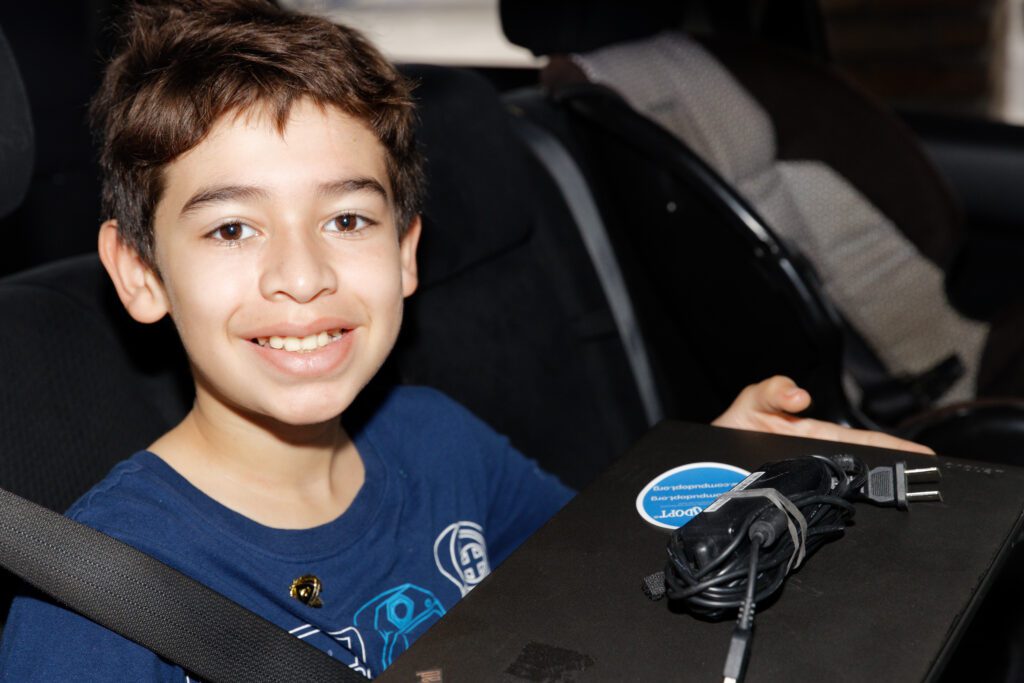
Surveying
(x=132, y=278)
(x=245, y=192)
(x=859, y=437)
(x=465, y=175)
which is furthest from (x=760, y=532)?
(x=465, y=175)

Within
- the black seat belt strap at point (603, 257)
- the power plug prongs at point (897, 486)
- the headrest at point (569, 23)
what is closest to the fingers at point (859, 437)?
the power plug prongs at point (897, 486)

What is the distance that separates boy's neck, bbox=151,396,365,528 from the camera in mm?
999

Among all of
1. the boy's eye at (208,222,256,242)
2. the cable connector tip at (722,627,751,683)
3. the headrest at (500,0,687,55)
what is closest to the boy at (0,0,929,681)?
the boy's eye at (208,222,256,242)

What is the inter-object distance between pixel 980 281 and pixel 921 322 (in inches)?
5.6

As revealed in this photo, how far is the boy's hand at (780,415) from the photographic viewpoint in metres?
1.03

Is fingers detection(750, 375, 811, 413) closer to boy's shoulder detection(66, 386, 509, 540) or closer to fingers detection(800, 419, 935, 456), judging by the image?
fingers detection(800, 419, 935, 456)

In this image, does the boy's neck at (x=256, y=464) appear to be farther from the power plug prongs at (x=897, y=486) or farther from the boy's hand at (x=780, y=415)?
the power plug prongs at (x=897, y=486)

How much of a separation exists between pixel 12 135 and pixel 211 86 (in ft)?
0.63

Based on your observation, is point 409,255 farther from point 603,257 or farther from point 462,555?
point 603,257

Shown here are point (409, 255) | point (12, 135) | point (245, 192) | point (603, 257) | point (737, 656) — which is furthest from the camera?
point (603, 257)

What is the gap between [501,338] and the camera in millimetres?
1456

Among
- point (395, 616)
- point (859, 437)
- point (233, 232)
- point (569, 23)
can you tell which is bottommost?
point (395, 616)

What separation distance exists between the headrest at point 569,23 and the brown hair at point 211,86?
67cm

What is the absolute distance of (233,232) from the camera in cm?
92
